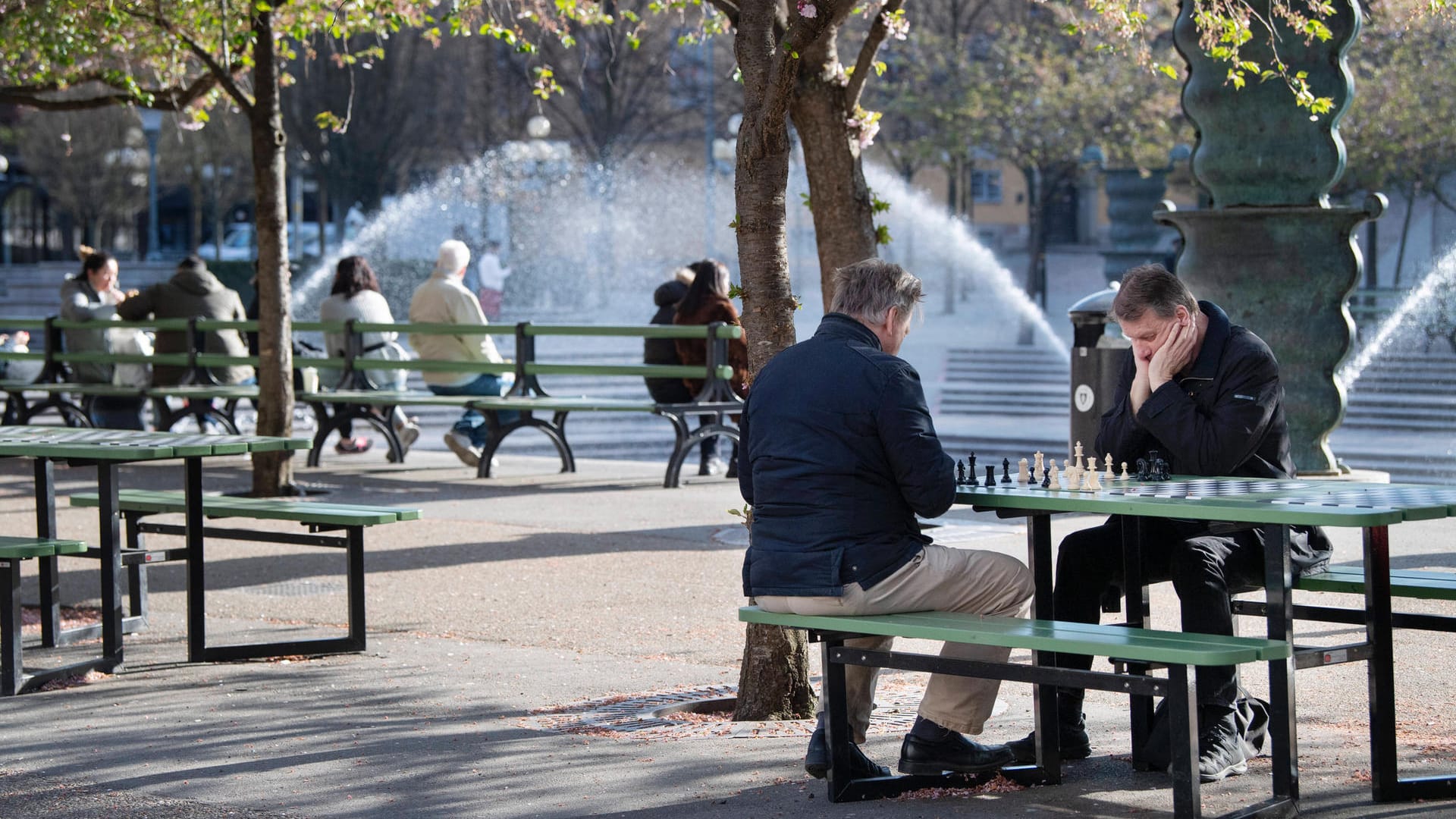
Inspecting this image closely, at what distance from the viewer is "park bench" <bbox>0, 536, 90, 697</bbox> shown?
684 cm

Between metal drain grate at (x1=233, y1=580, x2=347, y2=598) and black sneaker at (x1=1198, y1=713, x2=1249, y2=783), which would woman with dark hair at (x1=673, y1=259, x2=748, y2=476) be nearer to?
metal drain grate at (x1=233, y1=580, x2=347, y2=598)

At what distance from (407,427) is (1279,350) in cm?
724

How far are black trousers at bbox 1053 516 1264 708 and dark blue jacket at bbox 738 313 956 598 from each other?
70 cm

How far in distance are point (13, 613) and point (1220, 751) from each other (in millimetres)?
4303

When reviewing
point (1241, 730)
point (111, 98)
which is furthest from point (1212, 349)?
point (111, 98)

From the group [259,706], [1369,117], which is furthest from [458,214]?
[259,706]

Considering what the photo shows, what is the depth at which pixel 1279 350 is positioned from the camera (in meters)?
10.8

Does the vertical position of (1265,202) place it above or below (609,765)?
above

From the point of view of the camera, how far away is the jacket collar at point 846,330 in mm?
5117

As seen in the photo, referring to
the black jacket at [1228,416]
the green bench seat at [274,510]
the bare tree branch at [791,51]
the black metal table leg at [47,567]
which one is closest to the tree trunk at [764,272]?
the bare tree branch at [791,51]

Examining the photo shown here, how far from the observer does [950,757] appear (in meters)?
5.26

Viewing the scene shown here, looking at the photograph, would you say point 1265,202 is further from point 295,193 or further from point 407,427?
point 295,193

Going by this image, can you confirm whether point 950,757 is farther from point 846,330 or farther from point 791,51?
point 791,51

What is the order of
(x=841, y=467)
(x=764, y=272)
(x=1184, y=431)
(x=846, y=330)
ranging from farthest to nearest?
(x=764, y=272)
(x=1184, y=431)
(x=846, y=330)
(x=841, y=467)
